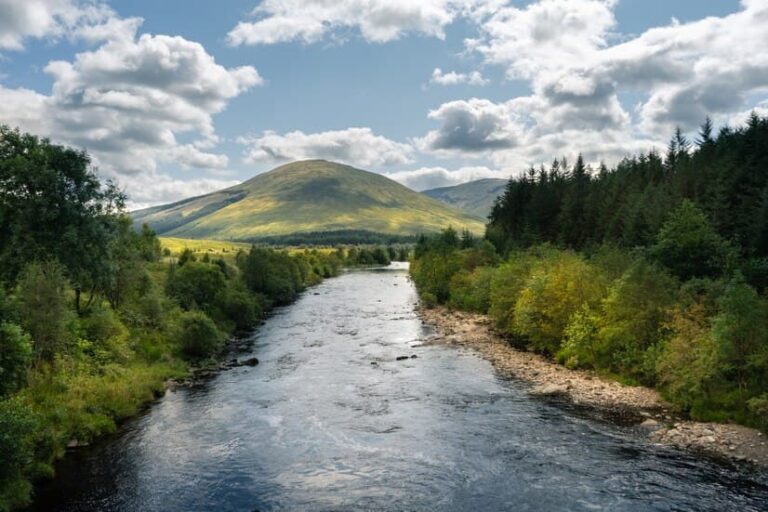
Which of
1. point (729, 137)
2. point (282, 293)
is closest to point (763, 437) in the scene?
point (282, 293)

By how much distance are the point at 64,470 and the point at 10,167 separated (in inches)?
1129

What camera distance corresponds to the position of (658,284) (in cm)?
4850

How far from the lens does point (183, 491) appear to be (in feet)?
92.0

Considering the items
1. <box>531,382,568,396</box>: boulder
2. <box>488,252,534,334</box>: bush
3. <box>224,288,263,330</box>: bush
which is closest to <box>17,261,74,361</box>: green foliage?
<box>531,382,568,396</box>: boulder

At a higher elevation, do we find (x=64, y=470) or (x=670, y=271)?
(x=670, y=271)

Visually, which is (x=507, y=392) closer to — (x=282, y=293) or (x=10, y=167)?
(x=10, y=167)

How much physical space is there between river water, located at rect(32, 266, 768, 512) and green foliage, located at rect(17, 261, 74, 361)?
27.3ft

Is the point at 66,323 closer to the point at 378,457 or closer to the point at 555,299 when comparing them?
the point at 378,457

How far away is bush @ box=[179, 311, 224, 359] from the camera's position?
60156mm

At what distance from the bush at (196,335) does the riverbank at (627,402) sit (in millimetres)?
28479

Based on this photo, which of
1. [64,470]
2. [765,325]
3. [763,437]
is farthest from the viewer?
[765,325]

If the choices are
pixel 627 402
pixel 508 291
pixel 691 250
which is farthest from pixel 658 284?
pixel 508 291

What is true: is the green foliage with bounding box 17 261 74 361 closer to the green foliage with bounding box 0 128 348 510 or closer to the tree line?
the green foliage with bounding box 0 128 348 510

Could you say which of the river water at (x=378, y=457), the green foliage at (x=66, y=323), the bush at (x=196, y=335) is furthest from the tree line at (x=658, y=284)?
the green foliage at (x=66, y=323)
